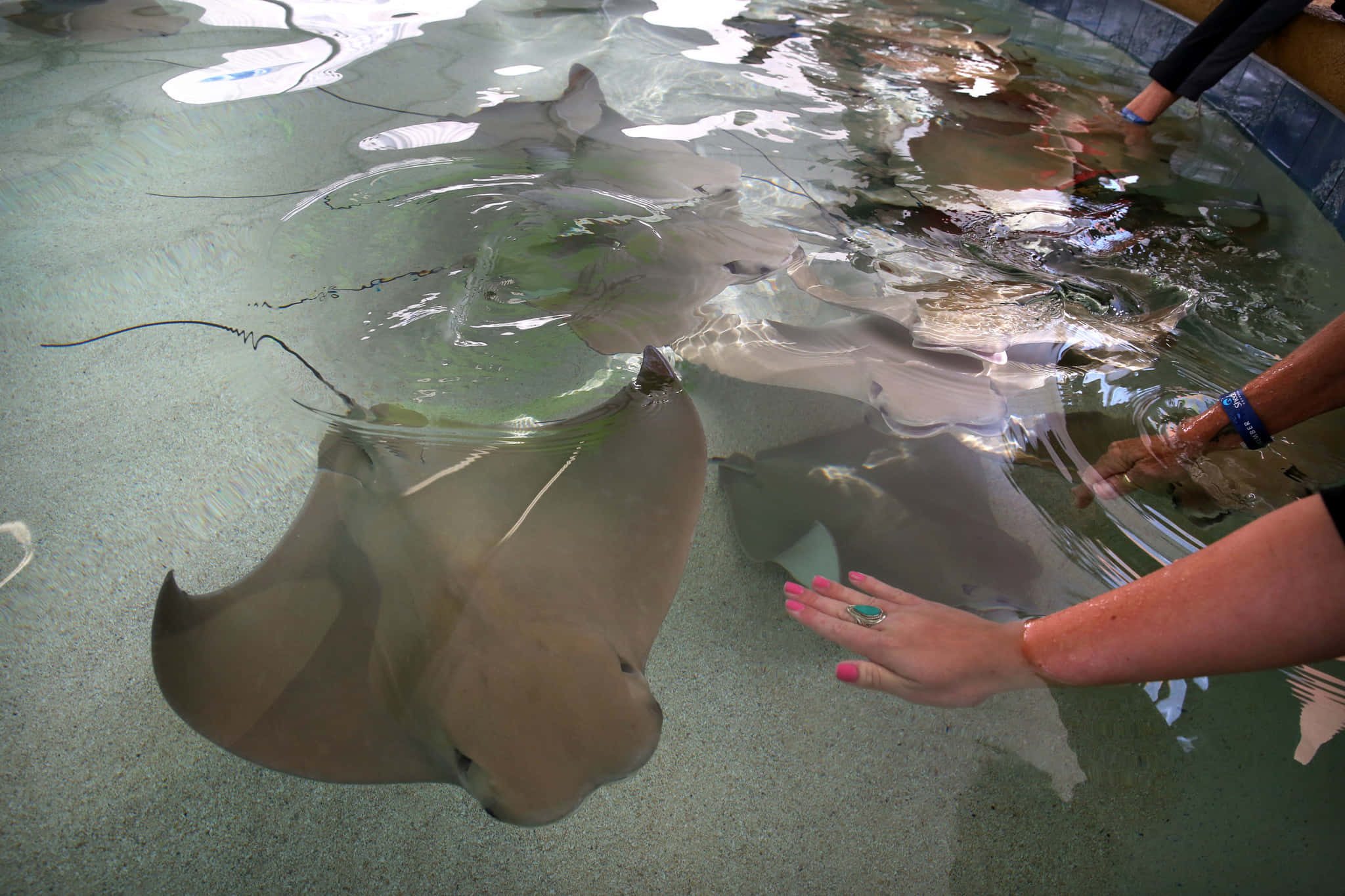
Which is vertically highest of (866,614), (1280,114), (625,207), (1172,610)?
(1280,114)

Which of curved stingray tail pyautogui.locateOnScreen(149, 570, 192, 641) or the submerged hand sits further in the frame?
the submerged hand

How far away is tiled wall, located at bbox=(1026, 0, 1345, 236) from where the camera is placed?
2893 millimetres

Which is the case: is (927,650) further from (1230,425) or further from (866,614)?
(1230,425)

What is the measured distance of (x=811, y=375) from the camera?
170 cm

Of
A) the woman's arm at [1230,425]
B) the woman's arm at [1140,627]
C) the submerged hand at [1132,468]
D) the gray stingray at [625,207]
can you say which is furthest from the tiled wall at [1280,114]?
the woman's arm at [1140,627]

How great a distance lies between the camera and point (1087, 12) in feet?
15.8

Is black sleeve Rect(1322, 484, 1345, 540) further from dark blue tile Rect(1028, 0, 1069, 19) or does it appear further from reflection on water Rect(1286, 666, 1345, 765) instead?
dark blue tile Rect(1028, 0, 1069, 19)

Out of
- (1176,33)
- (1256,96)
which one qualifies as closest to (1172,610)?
(1256,96)

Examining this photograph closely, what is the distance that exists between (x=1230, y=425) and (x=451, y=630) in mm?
1622

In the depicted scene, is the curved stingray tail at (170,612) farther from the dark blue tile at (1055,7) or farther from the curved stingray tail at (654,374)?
the dark blue tile at (1055,7)

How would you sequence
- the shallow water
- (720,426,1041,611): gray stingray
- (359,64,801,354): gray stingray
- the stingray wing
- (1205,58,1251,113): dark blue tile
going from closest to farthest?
the stingray wing → the shallow water → (720,426,1041,611): gray stingray → (359,64,801,354): gray stingray → (1205,58,1251,113): dark blue tile

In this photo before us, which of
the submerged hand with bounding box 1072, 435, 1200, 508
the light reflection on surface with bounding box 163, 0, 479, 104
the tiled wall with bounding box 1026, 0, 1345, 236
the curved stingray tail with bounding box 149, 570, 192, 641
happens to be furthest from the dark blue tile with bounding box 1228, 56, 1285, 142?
the curved stingray tail with bounding box 149, 570, 192, 641

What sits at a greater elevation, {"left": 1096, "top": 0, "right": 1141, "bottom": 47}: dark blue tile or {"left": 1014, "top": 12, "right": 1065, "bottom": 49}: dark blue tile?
{"left": 1096, "top": 0, "right": 1141, "bottom": 47}: dark blue tile

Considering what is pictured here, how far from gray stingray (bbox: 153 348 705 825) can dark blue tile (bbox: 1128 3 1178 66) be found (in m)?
4.80
